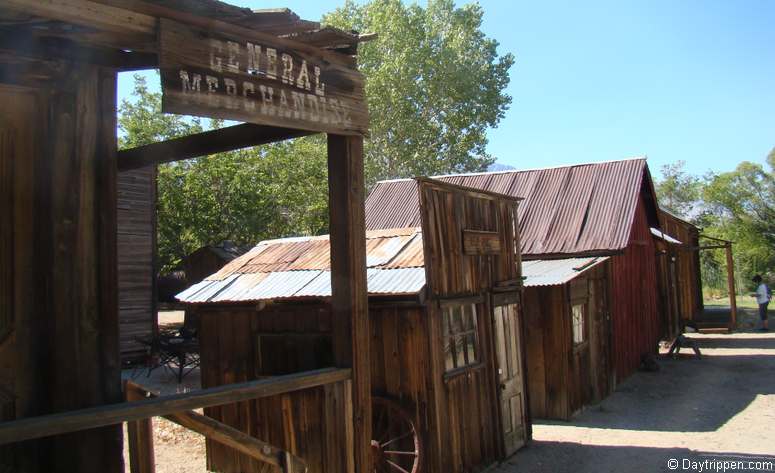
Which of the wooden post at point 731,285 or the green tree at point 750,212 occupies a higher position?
the green tree at point 750,212

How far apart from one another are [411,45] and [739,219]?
1980 cm

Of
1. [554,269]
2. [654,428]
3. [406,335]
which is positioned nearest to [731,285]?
[554,269]

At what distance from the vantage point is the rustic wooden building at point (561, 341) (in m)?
12.1

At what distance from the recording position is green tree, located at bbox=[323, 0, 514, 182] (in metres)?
34.6

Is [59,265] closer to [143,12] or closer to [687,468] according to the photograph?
[143,12]

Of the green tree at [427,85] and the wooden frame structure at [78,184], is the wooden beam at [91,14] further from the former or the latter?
the green tree at [427,85]

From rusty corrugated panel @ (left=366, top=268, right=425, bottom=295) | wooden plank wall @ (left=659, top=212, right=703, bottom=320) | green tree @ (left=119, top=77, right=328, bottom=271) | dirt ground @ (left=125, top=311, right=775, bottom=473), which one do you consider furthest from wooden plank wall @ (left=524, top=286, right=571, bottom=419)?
green tree @ (left=119, top=77, right=328, bottom=271)

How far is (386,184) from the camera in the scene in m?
19.7

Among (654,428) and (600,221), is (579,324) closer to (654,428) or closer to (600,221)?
(654,428)

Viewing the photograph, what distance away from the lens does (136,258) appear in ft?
55.0

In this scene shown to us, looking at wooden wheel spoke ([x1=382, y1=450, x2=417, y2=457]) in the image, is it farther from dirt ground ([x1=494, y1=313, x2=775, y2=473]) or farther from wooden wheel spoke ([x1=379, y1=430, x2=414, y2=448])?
dirt ground ([x1=494, y1=313, x2=775, y2=473])

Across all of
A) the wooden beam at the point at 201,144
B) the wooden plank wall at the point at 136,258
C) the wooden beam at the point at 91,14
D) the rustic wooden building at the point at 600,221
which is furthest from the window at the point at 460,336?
the wooden plank wall at the point at 136,258

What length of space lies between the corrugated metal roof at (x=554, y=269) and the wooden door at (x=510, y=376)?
91 cm

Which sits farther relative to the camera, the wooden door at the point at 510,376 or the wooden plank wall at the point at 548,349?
the wooden plank wall at the point at 548,349
